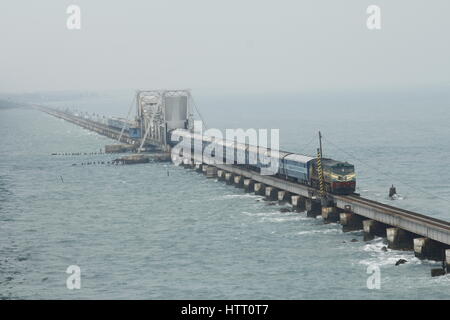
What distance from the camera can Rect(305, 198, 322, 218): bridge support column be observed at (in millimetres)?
98688

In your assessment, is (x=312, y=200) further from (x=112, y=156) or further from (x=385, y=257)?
(x=112, y=156)

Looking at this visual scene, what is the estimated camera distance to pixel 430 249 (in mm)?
73062

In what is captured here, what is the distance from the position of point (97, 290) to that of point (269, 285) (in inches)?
578

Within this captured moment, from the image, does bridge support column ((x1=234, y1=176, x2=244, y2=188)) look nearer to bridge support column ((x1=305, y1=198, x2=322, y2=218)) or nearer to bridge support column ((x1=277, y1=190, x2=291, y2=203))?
bridge support column ((x1=277, y1=190, x2=291, y2=203))

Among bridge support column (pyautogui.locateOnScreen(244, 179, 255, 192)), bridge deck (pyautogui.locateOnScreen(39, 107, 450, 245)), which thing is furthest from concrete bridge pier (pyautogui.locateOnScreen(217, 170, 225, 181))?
bridge deck (pyautogui.locateOnScreen(39, 107, 450, 245))

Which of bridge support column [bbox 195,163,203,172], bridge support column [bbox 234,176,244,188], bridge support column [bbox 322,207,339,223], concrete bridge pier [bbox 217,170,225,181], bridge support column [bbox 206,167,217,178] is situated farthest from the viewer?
bridge support column [bbox 195,163,203,172]

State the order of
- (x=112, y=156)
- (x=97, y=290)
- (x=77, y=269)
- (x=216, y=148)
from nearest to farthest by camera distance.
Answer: (x=97, y=290), (x=77, y=269), (x=216, y=148), (x=112, y=156)

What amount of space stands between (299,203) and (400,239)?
1024 inches

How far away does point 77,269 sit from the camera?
75.5 m

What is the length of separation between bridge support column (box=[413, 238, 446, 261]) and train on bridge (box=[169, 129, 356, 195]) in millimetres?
21088

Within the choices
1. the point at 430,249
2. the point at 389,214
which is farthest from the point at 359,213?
the point at 430,249

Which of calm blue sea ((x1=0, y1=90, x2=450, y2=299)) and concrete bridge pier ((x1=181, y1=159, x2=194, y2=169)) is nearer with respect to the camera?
calm blue sea ((x1=0, y1=90, x2=450, y2=299))

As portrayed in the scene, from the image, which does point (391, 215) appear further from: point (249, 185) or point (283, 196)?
point (249, 185)

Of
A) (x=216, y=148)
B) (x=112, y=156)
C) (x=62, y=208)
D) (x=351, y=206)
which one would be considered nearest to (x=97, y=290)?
(x=351, y=206)
